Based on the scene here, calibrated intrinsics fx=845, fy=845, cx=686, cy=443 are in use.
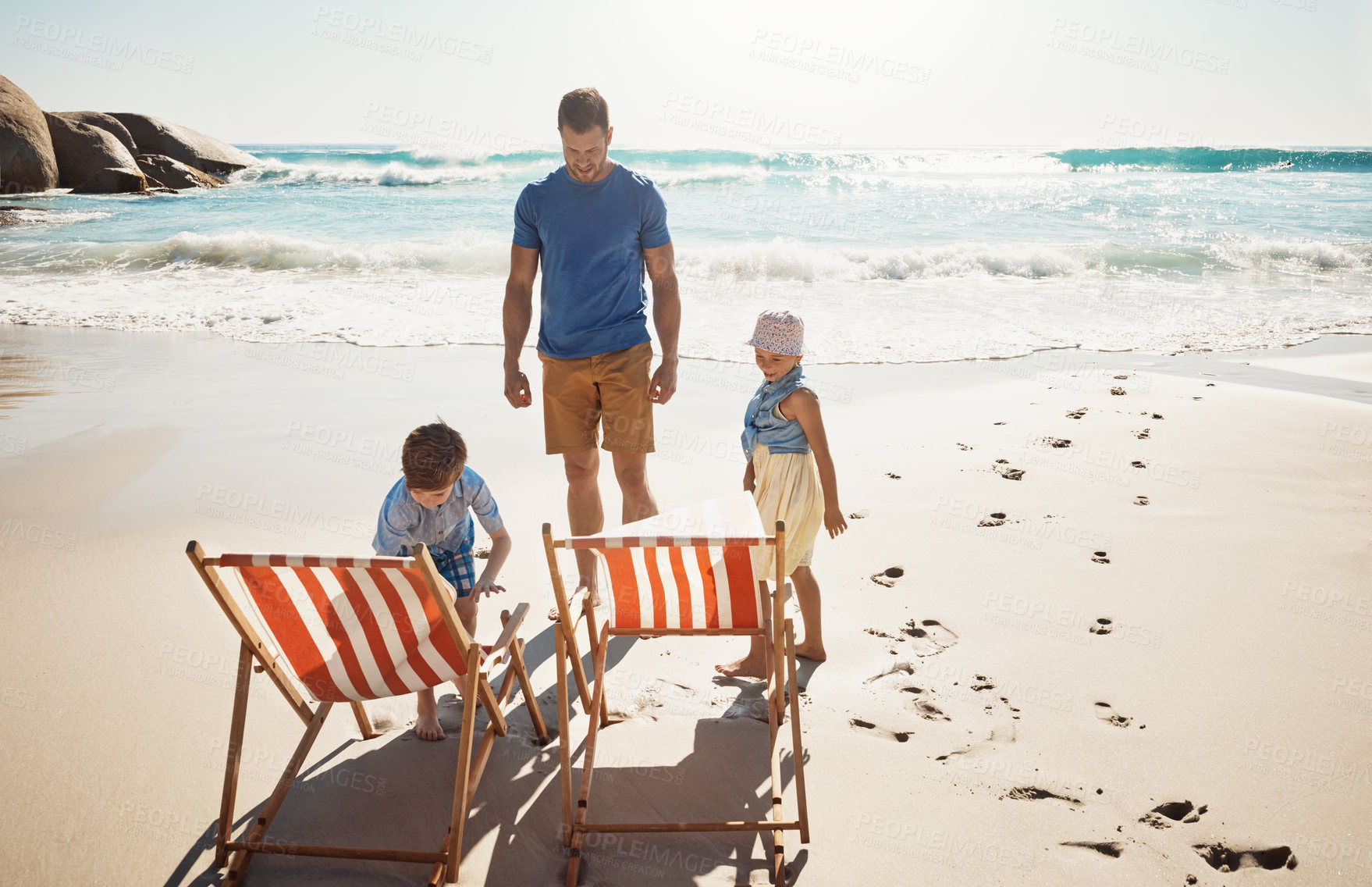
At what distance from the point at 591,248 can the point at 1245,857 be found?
121 inches

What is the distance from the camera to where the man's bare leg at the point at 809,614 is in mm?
3314

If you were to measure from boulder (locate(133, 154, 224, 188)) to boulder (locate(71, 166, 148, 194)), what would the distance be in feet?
9.43

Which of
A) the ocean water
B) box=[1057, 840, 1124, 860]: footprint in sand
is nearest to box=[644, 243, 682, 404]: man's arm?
box=[1057, 840, 1124, 860]: footprint in sand

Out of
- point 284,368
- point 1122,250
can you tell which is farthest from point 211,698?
point 1122,250

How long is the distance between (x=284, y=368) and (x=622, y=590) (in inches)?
250

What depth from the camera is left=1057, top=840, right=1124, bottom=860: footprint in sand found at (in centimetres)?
241

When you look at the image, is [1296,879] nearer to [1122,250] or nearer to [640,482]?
[640,482]

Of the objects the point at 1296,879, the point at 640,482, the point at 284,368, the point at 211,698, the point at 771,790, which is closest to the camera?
the point at 1296,879

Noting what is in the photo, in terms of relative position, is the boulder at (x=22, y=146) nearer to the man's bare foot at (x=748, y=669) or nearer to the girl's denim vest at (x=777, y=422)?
the girl's denim vest at (x=777, y=422)

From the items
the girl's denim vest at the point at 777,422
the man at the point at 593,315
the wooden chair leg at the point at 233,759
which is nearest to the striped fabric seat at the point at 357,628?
the wooden chair leg at the point at 233,759

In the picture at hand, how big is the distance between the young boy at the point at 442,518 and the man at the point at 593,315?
709mm

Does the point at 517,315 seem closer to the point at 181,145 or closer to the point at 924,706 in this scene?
the point at 924,706

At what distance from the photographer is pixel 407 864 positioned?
2.46 m

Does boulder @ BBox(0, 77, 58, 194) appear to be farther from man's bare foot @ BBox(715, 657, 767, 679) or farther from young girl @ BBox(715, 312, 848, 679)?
man's bare foot @ BBox(715, 657, 767, 679)
